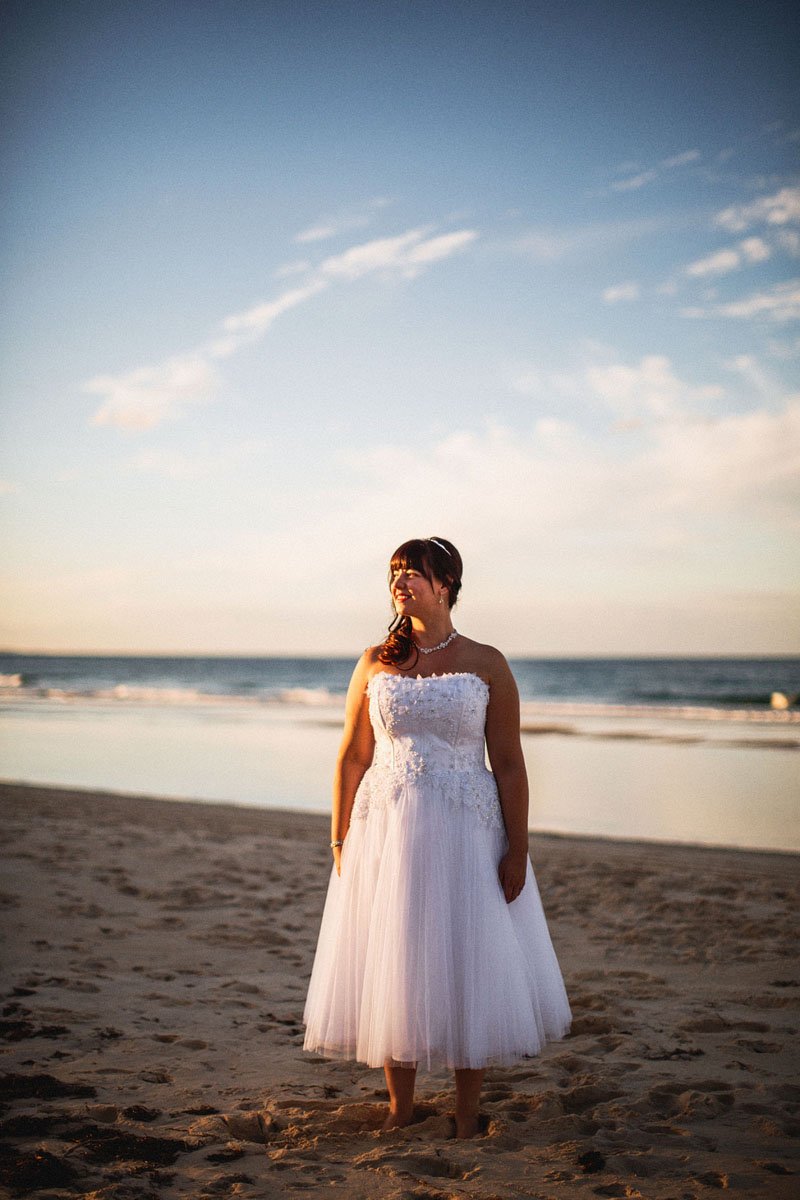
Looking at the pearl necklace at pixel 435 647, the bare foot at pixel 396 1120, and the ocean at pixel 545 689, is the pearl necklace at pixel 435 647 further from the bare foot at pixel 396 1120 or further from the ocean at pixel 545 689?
the ocean at pixel 545 689

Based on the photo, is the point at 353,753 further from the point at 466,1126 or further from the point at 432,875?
the point at 466,1126

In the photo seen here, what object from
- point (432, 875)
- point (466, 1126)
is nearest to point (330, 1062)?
point (466, 1126)

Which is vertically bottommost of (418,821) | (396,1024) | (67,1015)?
(67,1015)

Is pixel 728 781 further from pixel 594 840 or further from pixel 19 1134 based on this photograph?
pixel 19 1134

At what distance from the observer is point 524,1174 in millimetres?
3094

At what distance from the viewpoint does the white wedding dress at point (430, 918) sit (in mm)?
3260

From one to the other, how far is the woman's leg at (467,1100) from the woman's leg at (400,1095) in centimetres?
18

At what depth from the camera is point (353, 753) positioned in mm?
3645

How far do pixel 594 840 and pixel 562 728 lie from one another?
43.8ft

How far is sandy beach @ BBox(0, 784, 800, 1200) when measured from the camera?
122 inches

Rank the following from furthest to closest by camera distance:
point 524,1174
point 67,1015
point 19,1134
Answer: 1. point 67,1015
2. point 19,1134
3. point 524,1174

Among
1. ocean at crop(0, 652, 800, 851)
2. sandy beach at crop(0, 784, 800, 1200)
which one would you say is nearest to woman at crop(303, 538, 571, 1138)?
sandy beach at crop(0, 784, 800, 1200)

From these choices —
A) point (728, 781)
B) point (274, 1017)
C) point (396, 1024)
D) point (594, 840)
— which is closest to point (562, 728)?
point (728, 781)

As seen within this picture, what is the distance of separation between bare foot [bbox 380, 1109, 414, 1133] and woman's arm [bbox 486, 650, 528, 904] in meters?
0.93
